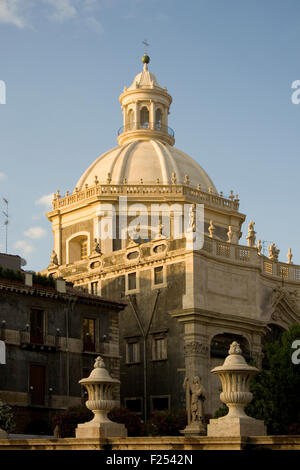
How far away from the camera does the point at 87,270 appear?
6044 cm

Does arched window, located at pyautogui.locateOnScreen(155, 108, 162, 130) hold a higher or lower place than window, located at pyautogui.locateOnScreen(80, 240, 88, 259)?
higher

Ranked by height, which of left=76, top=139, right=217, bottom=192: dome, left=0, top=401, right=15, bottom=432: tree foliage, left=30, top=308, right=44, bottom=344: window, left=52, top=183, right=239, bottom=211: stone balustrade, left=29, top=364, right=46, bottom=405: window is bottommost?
left=0, top=401, right=15, bottom=432: tree foliage

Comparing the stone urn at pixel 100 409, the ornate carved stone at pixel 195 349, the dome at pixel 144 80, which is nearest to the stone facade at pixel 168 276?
the ornate carved stone at pixel 195 349

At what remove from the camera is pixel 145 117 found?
74.4 metres

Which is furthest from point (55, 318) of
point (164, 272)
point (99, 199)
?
point (99, 199)

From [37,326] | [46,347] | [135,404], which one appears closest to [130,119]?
[135,404]

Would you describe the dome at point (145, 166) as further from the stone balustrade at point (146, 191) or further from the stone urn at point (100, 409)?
the stone urn at point (100, 409)

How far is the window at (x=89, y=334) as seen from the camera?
49.2 metres

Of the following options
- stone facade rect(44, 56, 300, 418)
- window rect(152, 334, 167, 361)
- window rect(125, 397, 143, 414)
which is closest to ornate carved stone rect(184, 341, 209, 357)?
stone facade rect(44, 56, 300, 418)

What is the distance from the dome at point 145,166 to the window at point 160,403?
18.1 m

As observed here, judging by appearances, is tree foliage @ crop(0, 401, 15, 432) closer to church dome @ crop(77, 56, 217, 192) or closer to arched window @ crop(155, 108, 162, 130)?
church dome @ crop(77, 56, 217, 192)

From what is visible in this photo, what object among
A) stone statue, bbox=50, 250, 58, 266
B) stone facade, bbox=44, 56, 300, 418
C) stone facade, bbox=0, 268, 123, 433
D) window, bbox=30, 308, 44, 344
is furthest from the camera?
stone statue, bbox=50, 250, 58, 266

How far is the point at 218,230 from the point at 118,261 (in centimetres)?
1172

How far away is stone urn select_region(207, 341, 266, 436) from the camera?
20.3m
